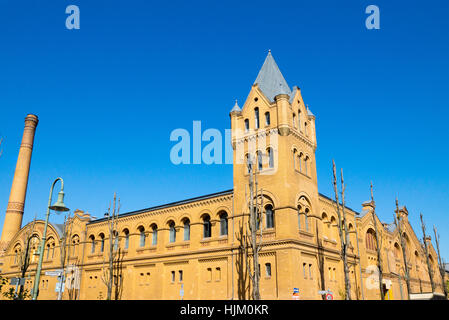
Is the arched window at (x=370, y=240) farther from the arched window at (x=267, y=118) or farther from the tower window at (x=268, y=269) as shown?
the arched window at (x=267, y=118)

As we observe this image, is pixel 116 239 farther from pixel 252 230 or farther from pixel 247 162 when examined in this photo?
pixel 252 230

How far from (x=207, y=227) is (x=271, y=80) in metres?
16.3

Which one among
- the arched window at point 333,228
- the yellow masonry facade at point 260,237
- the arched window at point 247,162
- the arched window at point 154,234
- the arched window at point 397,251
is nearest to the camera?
the yellow masonry facade at point 260,237

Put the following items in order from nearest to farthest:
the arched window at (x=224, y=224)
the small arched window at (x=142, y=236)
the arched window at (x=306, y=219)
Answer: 1. the arched window at (x=306, y=219)
2. the arched window at (x=224, y=224)
3. the small arched window at (x=142, y=236)

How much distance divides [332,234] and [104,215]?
101 feet

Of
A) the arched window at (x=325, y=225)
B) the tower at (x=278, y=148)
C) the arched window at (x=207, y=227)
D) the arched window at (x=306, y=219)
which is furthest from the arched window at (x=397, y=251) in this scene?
the arched window at (x=207, y=227)

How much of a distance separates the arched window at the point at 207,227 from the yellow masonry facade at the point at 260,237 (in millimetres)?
104

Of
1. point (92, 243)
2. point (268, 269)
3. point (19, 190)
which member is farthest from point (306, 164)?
point (19, 190)

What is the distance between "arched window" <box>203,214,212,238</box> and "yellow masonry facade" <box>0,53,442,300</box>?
4.1 inches

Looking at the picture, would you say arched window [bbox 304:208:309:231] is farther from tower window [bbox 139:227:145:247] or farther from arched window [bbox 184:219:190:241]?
tower window [bbox 139:227:145:247]

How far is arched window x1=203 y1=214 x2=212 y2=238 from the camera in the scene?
36278 mm

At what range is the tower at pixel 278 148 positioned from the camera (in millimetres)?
31844
